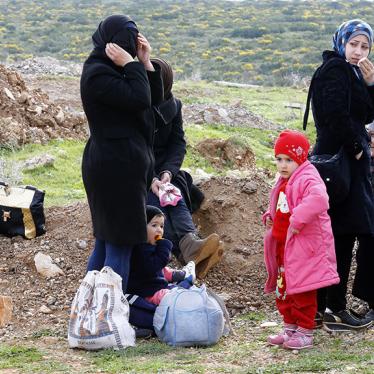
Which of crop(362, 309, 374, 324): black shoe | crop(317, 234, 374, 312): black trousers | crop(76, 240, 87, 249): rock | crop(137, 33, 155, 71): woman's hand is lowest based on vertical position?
crop(362, 309, 374, 324): black shoe

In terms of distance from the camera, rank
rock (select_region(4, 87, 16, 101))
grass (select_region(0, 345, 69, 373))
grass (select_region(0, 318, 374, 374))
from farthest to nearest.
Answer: rock (select_region(4, 87, 16, 101)) < grass (select_region(0, 345, 69, 373)) < grass (select_region(0, 318, 374, 374))

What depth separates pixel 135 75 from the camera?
525 centimetres

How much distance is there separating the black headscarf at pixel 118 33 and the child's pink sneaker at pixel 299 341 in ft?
6.57

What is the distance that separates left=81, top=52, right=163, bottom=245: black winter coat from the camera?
17.1 ft

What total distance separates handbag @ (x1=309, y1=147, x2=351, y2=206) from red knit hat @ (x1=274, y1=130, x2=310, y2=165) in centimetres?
25

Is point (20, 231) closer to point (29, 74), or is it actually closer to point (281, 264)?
point (281, 264)

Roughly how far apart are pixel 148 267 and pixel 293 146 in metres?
1.26

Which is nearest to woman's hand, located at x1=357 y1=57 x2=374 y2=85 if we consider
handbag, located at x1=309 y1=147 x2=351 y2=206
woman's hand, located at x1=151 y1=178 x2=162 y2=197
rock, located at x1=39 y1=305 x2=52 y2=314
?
handbag, located at x1=309 y1=147 x2=351 y2=206

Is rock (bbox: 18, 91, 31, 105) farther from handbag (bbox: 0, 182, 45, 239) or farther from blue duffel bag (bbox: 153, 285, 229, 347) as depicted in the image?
blue duffel bag (bbox: 153, 285, 229, 347)

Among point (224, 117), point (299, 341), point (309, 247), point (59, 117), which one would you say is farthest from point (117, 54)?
point (224, 117)

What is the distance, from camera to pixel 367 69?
562cm

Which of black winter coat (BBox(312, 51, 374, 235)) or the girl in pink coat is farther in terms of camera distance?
black winter coat (BBox(312, 51, 374, 235))

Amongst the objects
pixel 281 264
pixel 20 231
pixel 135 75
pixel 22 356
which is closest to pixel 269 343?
pixel 281 264

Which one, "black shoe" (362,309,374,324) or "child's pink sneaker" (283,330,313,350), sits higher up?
"child's pink sneaker" (283,330,313,350)
